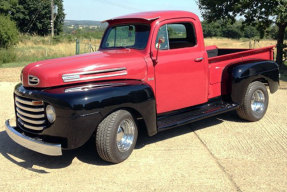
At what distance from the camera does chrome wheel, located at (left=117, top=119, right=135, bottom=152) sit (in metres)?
3.91

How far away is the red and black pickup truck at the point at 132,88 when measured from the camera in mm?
3482

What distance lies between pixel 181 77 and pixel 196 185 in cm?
173

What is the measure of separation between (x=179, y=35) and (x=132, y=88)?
5.22 feet

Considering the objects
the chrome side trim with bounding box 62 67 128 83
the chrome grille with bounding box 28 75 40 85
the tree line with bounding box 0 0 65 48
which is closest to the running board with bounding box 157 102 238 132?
the chrome side trim with bounding box 62 67 128 83

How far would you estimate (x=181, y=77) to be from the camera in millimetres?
4555

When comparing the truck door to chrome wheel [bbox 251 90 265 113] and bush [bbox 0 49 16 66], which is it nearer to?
chrome wheel [bbox 251 90 265 113]

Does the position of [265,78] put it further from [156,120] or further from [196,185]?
[196,185]

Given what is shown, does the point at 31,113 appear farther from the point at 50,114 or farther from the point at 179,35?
the point at 179,35

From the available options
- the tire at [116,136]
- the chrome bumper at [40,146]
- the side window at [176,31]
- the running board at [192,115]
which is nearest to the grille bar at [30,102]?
the chrome bumper at [40,146]

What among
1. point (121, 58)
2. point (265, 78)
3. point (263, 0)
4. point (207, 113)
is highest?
point (263, 0)

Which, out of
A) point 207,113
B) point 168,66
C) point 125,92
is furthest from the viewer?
point 207,113

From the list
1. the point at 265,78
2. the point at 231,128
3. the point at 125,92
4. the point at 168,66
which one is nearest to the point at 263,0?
the point at 265,78

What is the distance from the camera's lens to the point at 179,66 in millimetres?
4516

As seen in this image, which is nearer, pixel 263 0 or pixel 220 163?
pixel 220 163
